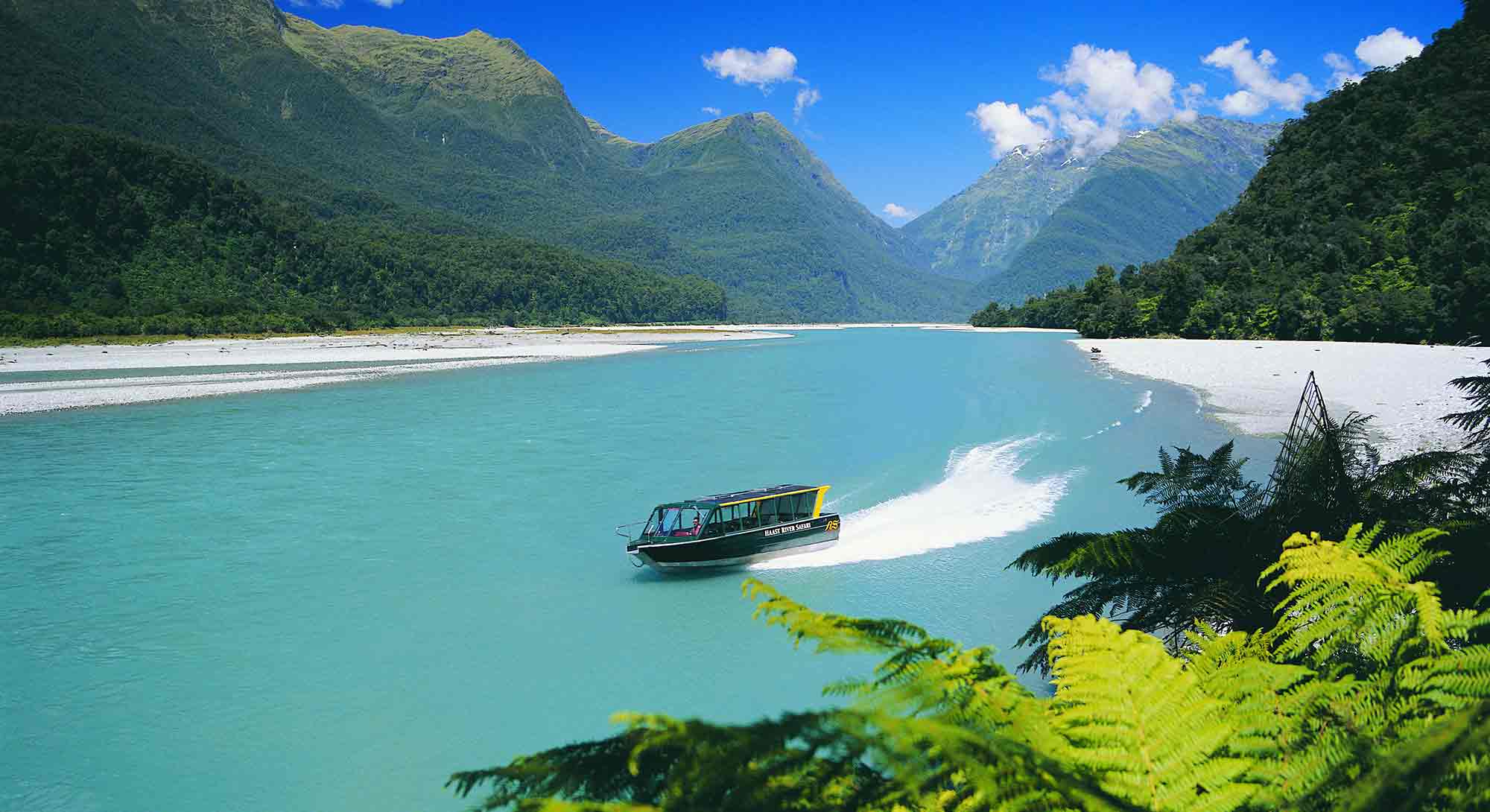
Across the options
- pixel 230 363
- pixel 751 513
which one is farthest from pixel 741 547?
pixel 230 363

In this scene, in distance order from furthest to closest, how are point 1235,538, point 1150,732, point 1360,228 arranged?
point 1360,228 < point 1235,538 < point 1150,732

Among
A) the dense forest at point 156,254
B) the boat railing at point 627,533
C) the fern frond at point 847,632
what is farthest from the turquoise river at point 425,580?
the dense forest at point 156,254

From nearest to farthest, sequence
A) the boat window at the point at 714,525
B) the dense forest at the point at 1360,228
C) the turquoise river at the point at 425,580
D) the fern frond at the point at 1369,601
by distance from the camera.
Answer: the fern frond at the point at 1369,601 → the turquoise river at the point at 425,580 → the boat window at the point at 714,525 → the dense forest at the point at 1360,228

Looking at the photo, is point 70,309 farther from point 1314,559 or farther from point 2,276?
point 1314,559

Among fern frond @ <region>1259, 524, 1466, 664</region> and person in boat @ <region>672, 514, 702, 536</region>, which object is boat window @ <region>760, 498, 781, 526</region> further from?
fern frond @ <region>1259, 524, 1466, 664</region>

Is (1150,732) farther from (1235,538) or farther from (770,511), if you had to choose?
(770,511)

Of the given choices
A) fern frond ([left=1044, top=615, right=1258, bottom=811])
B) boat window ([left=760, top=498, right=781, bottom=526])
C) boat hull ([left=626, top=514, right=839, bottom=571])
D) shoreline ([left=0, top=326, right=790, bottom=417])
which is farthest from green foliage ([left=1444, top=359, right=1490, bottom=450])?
shoreline ([left=0, top=326, right=790, bottom=417])

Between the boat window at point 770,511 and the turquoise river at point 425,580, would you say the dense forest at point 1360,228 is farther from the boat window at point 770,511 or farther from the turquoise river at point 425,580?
the boat window at point 770,511
